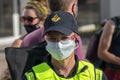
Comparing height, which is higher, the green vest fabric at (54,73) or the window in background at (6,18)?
the green vest fabric at (54,73)

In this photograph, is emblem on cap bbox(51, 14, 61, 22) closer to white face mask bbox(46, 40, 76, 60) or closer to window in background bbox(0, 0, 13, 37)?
white face mask bbox(46, 40, 76, 60)

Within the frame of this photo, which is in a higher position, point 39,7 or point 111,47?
point 39,7

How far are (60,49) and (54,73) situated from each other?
0.48 feet

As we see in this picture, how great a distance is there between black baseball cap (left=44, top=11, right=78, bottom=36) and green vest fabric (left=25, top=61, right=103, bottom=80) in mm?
204

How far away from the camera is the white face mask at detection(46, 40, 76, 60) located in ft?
8.64

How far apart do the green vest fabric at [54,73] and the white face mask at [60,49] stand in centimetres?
8

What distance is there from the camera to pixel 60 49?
8.82 ft

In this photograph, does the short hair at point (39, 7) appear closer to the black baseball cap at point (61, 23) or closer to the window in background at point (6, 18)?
the black baseball cap at point (61, 23)

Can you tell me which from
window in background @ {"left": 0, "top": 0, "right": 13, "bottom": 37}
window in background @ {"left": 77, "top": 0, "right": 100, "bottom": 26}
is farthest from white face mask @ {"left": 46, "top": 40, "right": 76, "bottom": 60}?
window in background @ {"left": 0, "top": 0, "right": 13, "bottom": 37}

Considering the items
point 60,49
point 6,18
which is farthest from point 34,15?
point 6,18

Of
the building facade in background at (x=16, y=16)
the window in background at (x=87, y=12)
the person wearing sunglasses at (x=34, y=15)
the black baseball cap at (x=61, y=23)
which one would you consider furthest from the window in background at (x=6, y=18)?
the black baseball cap at (x=61, y=23)

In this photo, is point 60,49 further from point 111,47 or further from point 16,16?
point 16,16

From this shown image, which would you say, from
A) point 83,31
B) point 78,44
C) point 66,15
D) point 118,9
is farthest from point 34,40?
point 83,31

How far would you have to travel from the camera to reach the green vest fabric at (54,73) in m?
2.61
